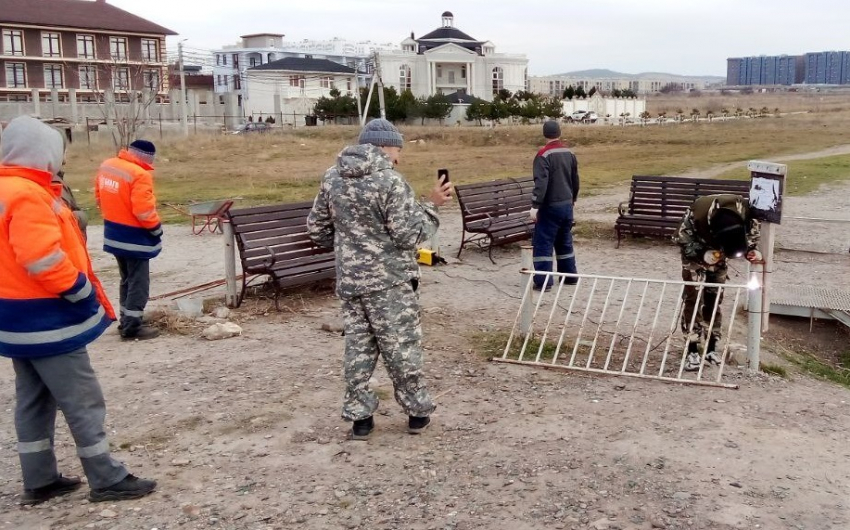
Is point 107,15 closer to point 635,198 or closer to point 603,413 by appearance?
point 635,198

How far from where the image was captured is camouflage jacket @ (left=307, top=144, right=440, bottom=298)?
14.8 feet

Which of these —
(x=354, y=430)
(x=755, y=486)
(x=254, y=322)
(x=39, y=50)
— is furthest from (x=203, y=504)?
(x=39, y=50)

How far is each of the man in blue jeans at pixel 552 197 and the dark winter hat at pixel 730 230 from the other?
272 centimetres

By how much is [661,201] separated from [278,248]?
5.94 metres

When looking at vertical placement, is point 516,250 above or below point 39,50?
below

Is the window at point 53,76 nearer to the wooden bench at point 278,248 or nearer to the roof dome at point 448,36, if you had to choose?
the roof dome at point 448,36

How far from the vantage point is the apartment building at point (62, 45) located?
60.6 m

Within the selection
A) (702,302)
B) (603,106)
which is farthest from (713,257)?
(603,106)

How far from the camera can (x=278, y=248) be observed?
8344 millimetres

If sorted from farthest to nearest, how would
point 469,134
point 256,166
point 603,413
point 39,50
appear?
point 39,50 < point 469,134 < point 256,166 < point 603,413

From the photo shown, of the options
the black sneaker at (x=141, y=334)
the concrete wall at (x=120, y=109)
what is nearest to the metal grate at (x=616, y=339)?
the black sneaker at (x=141, y=334)

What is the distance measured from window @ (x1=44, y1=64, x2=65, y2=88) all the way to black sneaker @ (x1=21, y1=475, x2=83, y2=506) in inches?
2595

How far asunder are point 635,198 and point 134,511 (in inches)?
366

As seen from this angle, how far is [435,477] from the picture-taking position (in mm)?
4371
